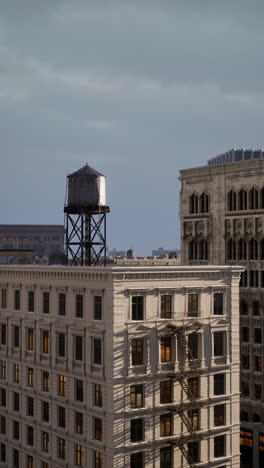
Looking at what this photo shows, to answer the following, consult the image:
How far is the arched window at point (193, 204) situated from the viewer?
85938 mm

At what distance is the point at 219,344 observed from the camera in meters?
58.1

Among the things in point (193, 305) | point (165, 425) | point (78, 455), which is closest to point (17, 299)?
point (78, 455)

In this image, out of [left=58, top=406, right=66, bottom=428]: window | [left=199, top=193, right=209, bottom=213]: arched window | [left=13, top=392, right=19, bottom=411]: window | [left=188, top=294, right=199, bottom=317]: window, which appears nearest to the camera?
[left=188, top=294, right=199, bottom=317]: window

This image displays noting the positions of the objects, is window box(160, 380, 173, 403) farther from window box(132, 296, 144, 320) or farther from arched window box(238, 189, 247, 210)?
arched window box(238, 189, 247, 210)

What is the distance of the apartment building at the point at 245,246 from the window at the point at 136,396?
2754 centimetres

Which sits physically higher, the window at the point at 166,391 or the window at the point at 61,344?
the window at the point at 61,344

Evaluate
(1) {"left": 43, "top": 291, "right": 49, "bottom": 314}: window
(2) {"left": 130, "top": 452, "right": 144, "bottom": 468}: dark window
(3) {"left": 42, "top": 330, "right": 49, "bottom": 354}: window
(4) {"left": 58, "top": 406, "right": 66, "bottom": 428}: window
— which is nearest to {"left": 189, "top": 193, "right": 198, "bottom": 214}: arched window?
(1) {"left": 43, "top": 291, "right": 49, "bottom": 314}: window

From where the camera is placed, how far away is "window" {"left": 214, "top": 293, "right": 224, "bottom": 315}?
58.1 metres

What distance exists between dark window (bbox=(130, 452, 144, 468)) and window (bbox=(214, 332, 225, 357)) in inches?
443

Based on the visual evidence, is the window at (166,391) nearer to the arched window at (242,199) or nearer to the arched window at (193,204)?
the arched window at (242,199)

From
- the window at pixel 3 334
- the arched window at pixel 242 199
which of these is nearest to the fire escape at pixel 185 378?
the window at pixel 3 334

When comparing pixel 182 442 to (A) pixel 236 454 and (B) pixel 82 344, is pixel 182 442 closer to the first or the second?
(A) pixel 236 454

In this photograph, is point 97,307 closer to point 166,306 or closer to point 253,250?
point 166,306

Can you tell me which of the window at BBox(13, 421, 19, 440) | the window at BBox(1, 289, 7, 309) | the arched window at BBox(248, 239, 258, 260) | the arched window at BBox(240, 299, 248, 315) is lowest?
the window at BBox(13, 421, 19, 440)
